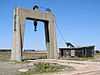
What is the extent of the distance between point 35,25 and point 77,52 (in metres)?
15.8

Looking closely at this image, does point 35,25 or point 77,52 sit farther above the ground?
point 35,25

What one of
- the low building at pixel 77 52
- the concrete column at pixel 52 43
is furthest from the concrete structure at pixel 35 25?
the low building at pixel 77 52

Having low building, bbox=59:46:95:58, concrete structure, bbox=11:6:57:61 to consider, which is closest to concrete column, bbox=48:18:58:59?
concrete structure, bbox=11:6:57:61

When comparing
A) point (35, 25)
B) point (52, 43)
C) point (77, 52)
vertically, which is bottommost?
point (77, 52)

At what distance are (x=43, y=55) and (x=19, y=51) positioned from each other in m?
11.8

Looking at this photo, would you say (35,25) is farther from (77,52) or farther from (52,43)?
(77,52)

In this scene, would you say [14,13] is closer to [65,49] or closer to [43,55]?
[43,55]

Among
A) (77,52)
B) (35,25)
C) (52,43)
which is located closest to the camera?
(35,25)

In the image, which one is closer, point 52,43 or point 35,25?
point 35,25

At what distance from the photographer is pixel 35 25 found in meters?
44.8

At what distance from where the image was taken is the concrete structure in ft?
132

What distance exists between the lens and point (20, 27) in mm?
40969

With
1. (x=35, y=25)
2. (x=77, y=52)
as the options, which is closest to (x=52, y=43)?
(x=35, y=25)

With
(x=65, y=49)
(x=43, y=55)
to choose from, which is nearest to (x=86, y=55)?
(x=65, y=49)
